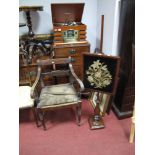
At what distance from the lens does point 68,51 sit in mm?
2236

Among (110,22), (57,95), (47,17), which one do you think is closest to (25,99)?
(57,95)

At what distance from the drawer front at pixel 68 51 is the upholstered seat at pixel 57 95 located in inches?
14.8

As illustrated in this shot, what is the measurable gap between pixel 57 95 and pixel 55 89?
129 mm

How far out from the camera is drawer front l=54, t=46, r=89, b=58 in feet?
7.26

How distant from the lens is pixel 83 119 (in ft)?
7.38

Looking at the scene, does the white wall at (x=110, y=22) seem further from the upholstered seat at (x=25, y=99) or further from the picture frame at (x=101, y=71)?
the upholstered seat at (x=25, y=99)

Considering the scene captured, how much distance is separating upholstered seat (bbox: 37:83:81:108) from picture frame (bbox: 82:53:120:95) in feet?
0.86

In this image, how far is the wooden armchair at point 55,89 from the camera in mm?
1954

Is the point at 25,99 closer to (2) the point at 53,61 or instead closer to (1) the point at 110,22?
(2) the point at 53,61

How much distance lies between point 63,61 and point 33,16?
810 millimetres

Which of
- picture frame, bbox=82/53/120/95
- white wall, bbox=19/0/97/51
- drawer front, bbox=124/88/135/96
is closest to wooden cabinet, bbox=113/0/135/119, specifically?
drawer front, bbox=124/88/135/96

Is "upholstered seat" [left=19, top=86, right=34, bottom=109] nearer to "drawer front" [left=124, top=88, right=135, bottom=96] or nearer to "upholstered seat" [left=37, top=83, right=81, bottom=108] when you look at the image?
"upholstered seat" [left=37, top=83, right=81, bottom=108]

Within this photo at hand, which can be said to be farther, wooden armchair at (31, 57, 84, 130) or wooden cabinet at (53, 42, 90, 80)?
wooden cabinet at (53, 42, 90, 80)
